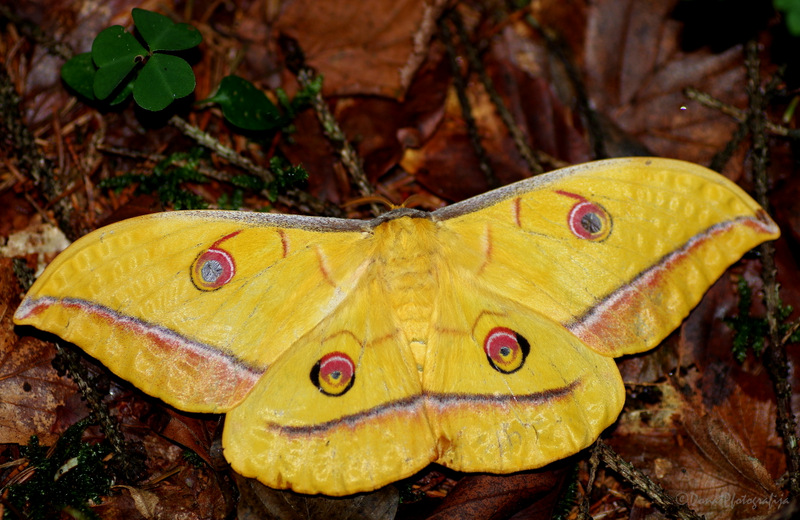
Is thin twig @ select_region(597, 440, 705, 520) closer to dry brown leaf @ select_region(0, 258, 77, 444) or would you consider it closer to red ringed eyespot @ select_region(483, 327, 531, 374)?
red ringed eyespot @ select_region(483, 327, 531, 374)

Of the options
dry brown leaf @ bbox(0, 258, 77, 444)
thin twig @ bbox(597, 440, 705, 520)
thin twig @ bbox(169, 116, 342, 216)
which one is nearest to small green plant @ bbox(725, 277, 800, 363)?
thin twig @ bbox(597, 440, 705, 520)

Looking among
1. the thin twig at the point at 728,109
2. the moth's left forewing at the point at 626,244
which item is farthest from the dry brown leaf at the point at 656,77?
the moth's left forewing at the point at 626,244

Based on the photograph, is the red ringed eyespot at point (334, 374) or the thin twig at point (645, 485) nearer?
the red ringed eyespot at point (334, 374)

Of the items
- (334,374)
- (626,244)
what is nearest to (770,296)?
(626,244)

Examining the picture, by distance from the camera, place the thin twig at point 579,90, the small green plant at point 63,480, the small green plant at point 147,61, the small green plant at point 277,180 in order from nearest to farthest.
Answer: the small green plant at point 63,480
the small green plant at point 147,61
the small green plant at point 277,180
the thin twig at point 579,90

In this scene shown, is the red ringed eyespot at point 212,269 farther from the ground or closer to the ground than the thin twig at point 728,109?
farther from the ground

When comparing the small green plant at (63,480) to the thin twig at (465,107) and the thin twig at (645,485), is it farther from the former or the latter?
the thin twig at (465,107)

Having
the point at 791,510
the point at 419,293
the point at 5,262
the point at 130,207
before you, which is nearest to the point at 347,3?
the point at 130,207
